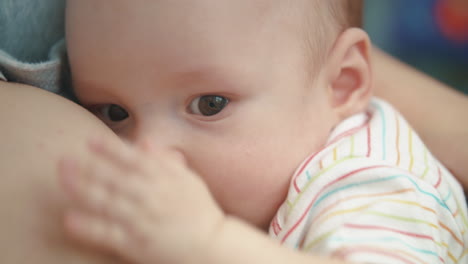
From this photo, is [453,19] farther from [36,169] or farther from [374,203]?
[36,169]

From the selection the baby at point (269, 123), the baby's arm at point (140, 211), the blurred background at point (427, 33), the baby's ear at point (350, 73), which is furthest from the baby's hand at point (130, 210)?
the blurred background at point (427, 33)

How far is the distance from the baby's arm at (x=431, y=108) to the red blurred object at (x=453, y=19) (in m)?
0.93

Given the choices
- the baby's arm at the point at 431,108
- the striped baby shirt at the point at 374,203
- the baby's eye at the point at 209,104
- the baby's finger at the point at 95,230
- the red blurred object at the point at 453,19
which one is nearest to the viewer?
the baby's finger at the point at 95,230

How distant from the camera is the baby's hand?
0.56 metres

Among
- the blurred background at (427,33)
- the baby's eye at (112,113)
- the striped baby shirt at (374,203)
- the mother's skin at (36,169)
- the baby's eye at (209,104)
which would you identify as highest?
the mother's skin at (36,169)

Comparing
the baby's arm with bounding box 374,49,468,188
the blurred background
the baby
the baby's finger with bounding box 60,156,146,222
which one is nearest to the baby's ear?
the baby

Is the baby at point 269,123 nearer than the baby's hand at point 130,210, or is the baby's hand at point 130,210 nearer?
the baby's hand at point 130,210

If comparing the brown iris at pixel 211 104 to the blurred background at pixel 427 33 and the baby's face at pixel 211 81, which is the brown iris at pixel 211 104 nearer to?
the baby's face at pixel 211 81

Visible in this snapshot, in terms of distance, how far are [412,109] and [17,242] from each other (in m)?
0.90

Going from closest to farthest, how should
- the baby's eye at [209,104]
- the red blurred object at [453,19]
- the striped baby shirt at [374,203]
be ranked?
the striped baby shirt at [374,203], the baby's eye at [209,104], the red blurred object at [453,19]

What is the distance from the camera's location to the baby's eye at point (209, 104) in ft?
2.81

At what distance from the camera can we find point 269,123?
86cm

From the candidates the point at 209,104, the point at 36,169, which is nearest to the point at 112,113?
the point at 209,104

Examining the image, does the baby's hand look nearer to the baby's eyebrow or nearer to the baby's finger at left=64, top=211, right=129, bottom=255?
the baby's finger at left=64, top=211, right=129, bottom=255
